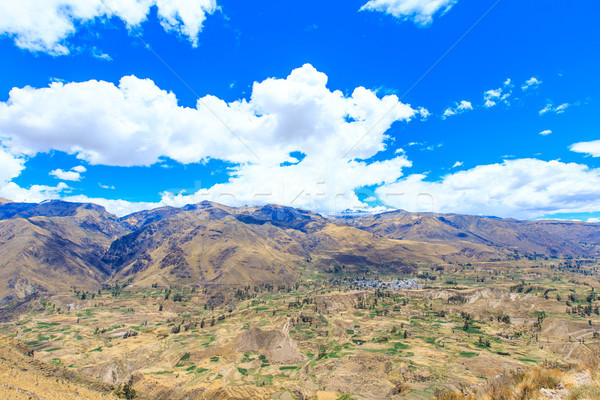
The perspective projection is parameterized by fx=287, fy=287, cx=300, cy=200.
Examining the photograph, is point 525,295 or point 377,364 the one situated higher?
point 525,295

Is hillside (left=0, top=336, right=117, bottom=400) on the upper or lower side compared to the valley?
upper

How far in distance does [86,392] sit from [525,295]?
537 ft

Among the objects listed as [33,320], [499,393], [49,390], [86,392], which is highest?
[499,393]

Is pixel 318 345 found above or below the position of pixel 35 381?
below

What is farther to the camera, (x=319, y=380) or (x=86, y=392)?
(x=319, y=380)

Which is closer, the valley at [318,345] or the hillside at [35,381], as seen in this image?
the hillside at [35,381]

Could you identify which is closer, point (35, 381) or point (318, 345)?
point (35, 381)

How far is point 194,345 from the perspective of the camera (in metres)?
95.8

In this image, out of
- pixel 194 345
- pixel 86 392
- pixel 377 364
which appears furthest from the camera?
pixel 194 345

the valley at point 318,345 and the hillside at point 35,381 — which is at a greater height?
the hillside at point 35,381

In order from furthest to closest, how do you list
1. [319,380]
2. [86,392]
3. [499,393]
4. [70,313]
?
[70,313], [319,380], [86,392], [499,393]

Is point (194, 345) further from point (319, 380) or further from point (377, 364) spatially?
point (377, 364)

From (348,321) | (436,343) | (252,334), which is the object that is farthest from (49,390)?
(348,321)

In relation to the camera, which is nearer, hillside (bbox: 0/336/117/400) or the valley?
hillside (bbox: 0/336/117/400)
